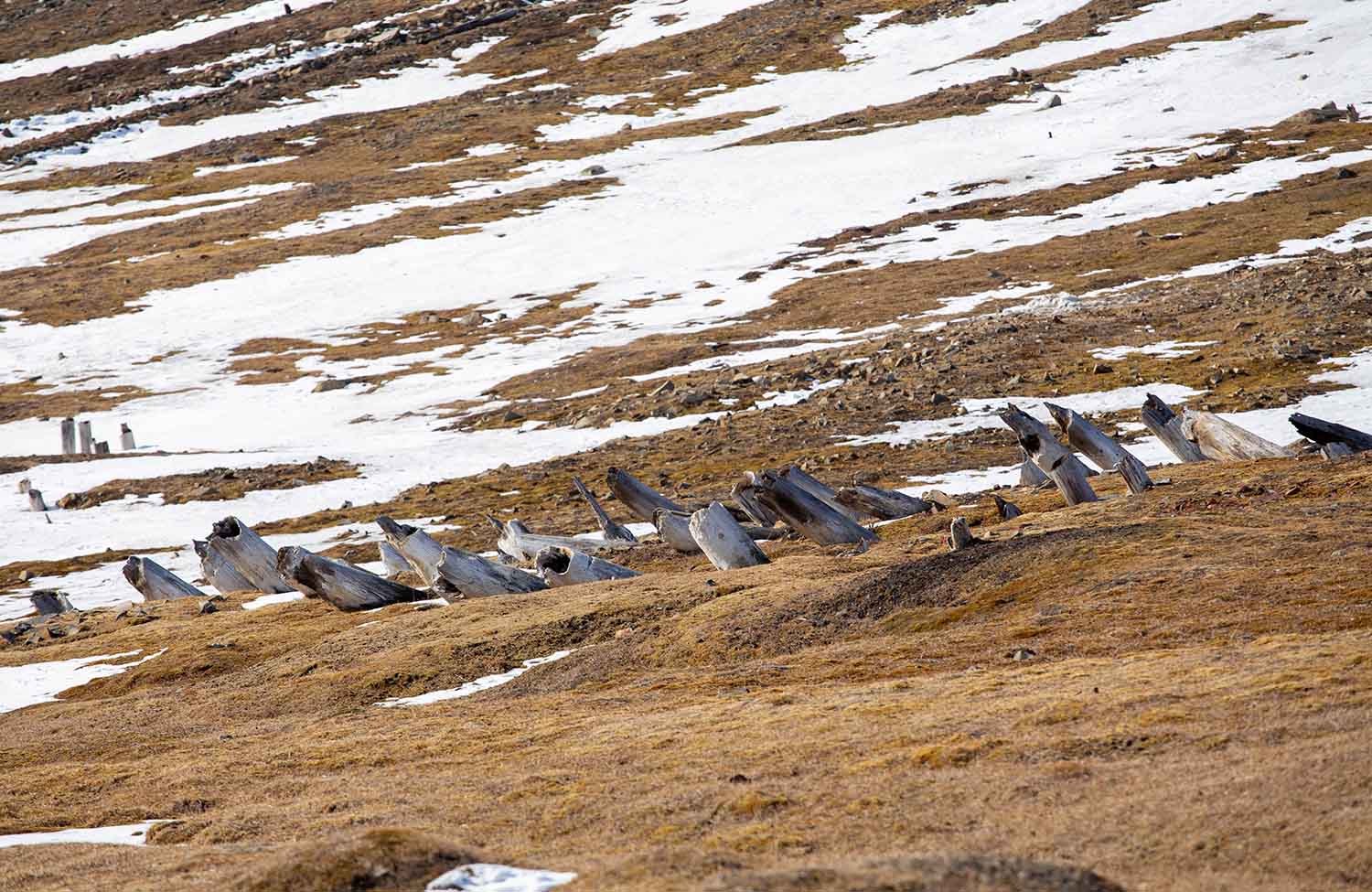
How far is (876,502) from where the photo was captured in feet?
90.8

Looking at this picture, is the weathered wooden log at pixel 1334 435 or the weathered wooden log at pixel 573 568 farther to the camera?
the weathered wooden log at pixel 573 568

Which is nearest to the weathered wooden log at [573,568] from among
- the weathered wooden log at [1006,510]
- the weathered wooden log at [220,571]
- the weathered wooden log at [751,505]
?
the weathered wooden log at [751,505]

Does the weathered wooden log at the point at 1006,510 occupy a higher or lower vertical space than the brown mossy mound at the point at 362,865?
lower

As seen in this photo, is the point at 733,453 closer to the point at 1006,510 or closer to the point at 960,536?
the point at 1006,510

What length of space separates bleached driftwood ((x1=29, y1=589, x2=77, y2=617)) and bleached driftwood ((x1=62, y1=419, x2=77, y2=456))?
2123 cm

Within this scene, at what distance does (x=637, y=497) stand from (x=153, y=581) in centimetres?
1193

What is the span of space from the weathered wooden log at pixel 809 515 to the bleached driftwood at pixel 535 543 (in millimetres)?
5090

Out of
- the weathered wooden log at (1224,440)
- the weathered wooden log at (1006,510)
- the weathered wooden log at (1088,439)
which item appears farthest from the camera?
the weathered wooden log at (1224,440)

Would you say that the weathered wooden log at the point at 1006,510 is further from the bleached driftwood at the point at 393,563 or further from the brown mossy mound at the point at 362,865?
the brown mossy mound at the point at 362,865

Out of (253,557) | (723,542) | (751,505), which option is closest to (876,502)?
(751,505)

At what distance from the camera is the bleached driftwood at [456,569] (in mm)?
25984

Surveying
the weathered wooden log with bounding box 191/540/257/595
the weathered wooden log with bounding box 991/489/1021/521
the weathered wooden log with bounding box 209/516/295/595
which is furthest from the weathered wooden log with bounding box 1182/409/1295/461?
the weathered wooden log with bounding box 191/540/257/595

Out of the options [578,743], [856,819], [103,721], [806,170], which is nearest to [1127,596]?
[578,743]

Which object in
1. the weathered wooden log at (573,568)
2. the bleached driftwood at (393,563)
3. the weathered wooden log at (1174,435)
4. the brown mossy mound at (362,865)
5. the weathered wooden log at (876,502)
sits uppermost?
the brown mossy mound at (362,865)
